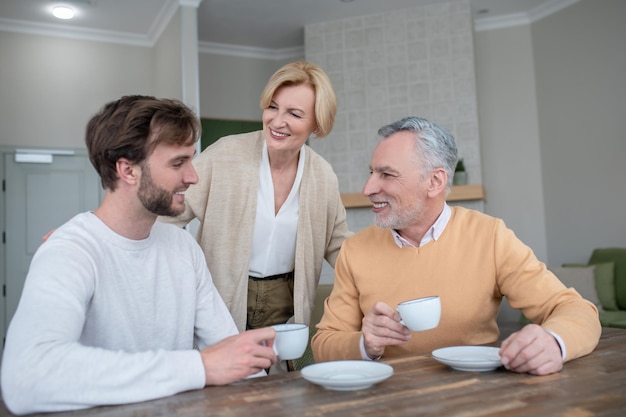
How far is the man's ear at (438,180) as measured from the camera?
5.50 ft

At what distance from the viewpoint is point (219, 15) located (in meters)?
5.68

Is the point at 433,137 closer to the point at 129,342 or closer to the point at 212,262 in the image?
the point at 212,262

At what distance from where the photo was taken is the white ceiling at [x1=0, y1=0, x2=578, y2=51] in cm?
527

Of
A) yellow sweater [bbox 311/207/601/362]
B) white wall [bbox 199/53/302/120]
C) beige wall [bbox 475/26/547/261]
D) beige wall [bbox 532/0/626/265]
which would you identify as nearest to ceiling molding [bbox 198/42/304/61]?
white wall [bbox 199/53/302/120]

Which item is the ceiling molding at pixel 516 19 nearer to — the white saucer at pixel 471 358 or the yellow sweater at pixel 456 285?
the yellow sweater at pixel 456 285

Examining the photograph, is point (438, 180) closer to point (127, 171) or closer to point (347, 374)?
point (347, 374)

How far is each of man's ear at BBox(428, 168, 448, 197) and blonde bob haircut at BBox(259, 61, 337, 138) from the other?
48 centimetres

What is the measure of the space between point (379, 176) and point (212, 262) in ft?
2.25

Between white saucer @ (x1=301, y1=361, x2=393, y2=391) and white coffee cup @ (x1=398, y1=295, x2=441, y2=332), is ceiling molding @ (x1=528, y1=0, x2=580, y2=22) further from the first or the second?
white saucer @ (x1=301, y1=361, x2=393, y2=391)

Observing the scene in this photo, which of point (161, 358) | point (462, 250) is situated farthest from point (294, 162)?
point (161, 358)

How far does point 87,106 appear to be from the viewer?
5.83m

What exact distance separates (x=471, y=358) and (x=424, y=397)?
0.92 feet

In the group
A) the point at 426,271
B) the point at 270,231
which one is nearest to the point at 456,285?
the point at 426,271

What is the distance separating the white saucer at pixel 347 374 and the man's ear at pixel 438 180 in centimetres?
66
